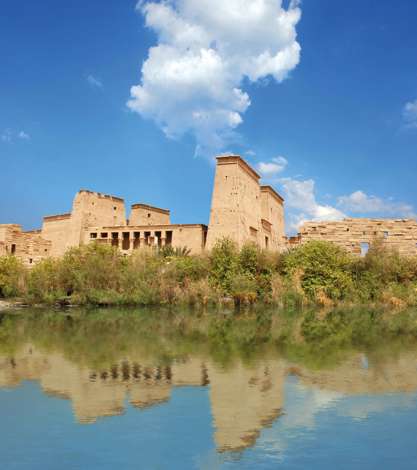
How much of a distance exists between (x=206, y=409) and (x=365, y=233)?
23.2 meters

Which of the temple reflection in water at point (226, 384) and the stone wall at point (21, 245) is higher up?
the stone wall at point (21, 245)

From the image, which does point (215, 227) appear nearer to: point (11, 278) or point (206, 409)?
point (11, 278)

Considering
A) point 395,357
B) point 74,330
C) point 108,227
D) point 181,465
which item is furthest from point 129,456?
point 108,227

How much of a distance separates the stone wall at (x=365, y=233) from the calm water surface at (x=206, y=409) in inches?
683

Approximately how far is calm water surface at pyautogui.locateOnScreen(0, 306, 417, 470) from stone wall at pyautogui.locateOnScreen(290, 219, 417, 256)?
17336 mm

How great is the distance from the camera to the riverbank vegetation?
2273 cm

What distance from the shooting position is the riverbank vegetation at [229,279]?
2273 cm

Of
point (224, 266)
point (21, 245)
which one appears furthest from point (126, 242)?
point (224, 266)

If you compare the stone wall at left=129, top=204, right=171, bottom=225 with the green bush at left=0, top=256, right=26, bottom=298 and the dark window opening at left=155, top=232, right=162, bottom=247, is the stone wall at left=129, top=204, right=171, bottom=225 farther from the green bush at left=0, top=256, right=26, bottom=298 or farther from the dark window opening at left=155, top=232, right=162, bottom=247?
the green bush at left=0, top=256, right=26, bottom=298

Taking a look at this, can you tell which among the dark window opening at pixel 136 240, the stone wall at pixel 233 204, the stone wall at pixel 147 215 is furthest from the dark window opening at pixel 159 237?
the stone wall at pixel 233 204

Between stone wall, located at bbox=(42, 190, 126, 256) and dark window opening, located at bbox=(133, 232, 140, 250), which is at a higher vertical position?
stone wall, located at bbox=(42, 190, 126, 256)

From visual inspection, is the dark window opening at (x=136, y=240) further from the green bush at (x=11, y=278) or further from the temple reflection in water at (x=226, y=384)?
the temple reflection in water at (x=226, y=384)

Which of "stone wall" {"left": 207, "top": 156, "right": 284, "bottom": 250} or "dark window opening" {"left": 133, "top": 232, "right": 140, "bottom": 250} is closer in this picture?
"stone wall" {"left": 207, "top": 156, "right": 284, "bottom": 250}

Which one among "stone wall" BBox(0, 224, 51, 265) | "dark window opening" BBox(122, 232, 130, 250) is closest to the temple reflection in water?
"stone wall" BBox(0, 224, 51, 265)
